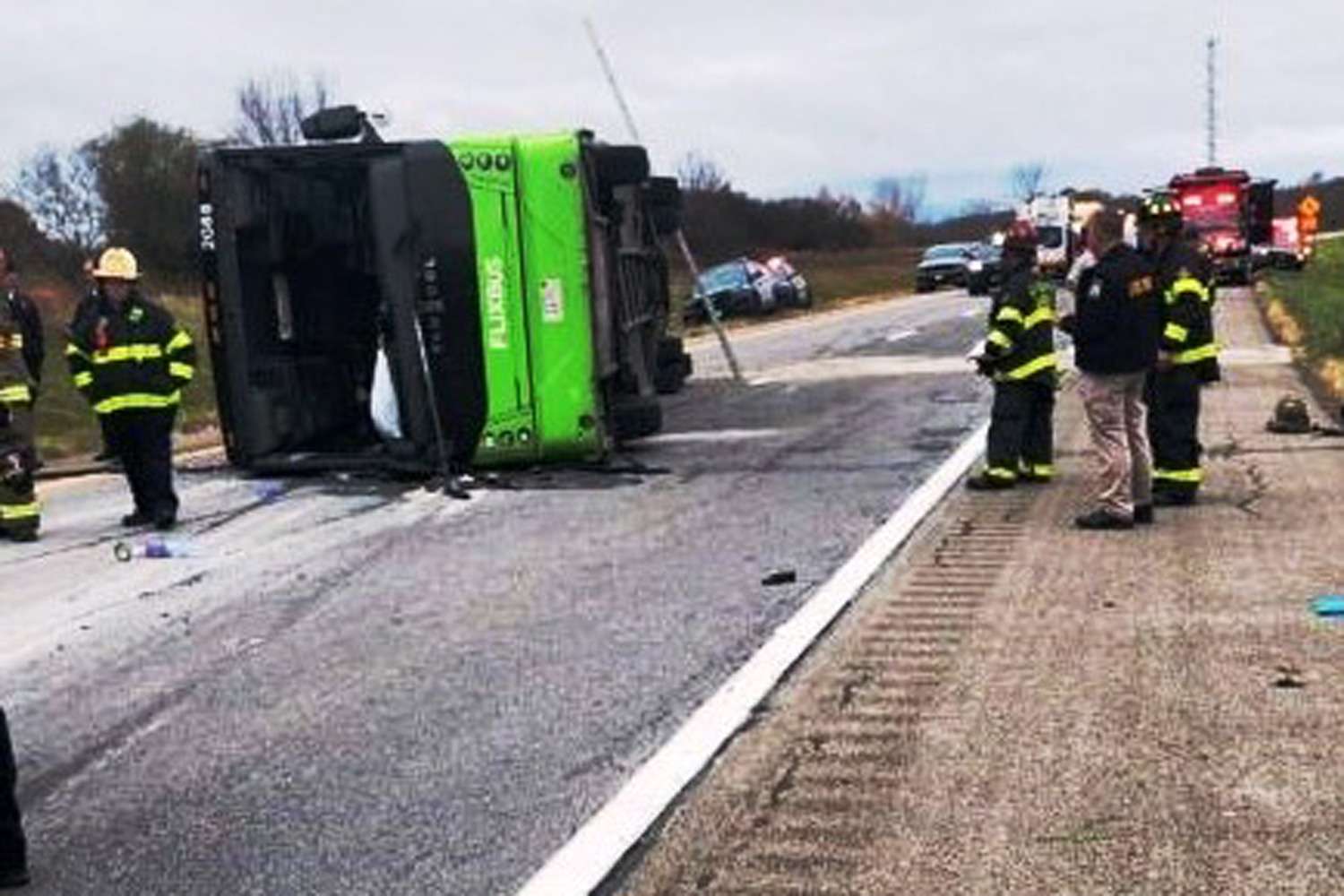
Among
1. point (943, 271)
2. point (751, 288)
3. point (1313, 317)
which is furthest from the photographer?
point (943, 271)

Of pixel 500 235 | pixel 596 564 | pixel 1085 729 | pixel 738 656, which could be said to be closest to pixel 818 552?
pixel 596 564

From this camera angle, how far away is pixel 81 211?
50.3 metres

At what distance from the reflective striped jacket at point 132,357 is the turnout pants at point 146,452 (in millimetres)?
61

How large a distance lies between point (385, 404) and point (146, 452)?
2.07 m

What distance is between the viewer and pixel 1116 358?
9.39 m

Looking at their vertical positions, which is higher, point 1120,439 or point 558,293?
point 558,293

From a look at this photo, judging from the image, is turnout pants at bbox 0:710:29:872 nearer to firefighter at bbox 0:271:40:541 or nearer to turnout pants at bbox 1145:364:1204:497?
firefighter at bbox 0:271:40:541

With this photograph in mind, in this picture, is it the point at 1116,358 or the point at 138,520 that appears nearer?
the point at 1116,358

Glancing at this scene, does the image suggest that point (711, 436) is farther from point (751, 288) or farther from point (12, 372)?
point (751, 288)

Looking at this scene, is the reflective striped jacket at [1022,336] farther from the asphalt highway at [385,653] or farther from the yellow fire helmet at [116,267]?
the yellow fire helmet at [116,267]

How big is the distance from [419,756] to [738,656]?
152 cm

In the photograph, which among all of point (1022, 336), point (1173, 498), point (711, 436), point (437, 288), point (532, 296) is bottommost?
point (711, 436)

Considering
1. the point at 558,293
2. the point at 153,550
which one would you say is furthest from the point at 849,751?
the point at 558,293

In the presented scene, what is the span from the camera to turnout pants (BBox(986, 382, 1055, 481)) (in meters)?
11.0
